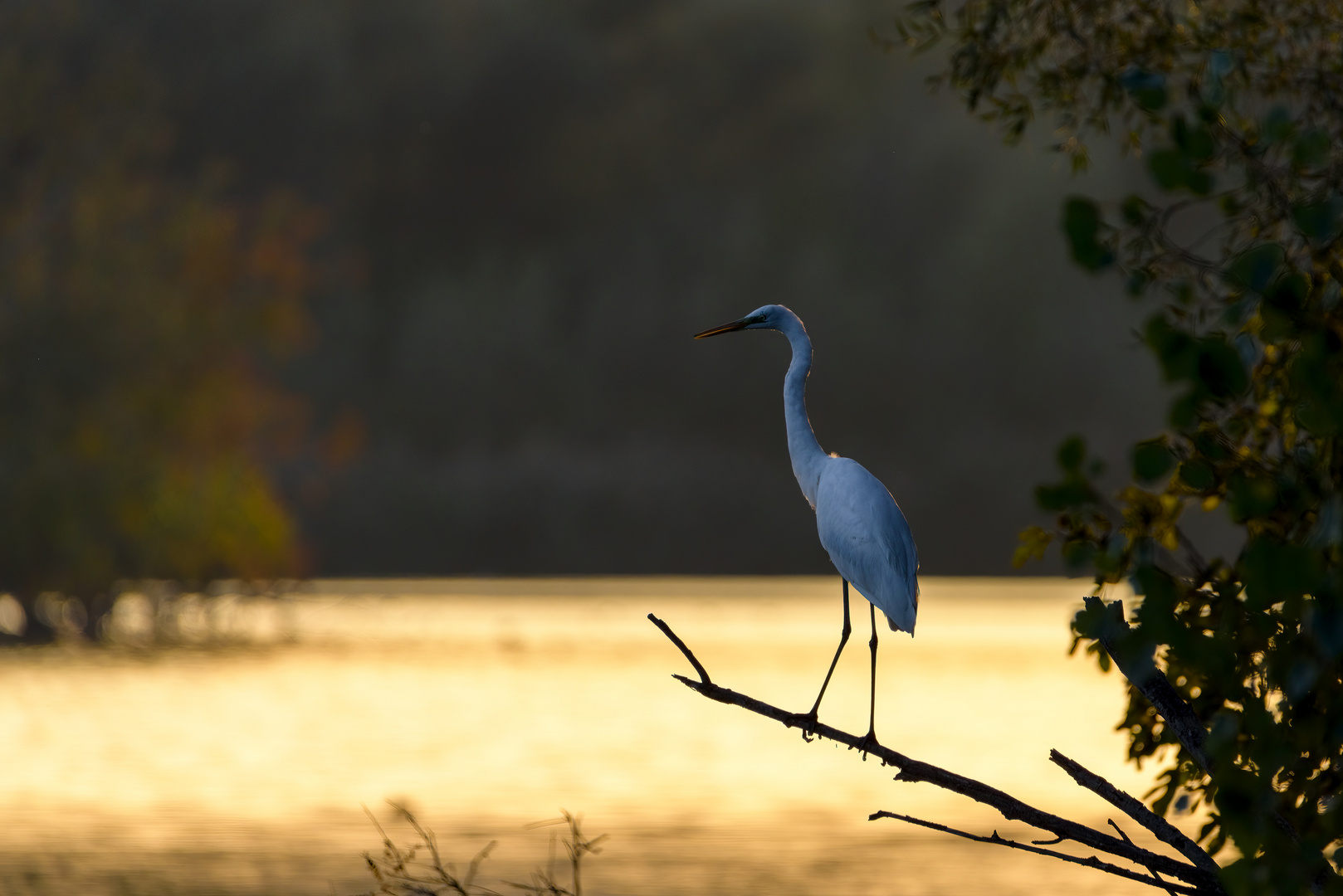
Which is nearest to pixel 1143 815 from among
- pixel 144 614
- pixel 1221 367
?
pixel 1221 367

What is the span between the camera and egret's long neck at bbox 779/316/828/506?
706 cm

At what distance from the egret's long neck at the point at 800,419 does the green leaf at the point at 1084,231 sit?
406 cm

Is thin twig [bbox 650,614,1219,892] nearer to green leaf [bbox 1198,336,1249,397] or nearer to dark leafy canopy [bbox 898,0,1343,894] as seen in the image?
dark leafy canopy [bbox 898,0,1343,894]

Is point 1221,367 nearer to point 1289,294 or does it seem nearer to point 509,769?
point 1289,294

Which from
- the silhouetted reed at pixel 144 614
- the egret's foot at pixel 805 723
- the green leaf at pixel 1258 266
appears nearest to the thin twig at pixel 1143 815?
the egret's foot at pixel 805 723

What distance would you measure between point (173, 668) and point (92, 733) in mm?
29708

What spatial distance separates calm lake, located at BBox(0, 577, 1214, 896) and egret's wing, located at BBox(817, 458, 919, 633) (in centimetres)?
163

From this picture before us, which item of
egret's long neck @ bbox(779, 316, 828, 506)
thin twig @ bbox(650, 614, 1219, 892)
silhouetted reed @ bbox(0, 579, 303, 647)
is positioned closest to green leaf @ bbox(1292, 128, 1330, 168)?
thin twig @ bbox(650, 614, 1219, 892)

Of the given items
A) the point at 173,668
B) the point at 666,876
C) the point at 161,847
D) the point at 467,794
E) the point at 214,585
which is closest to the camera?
the point at 666,876

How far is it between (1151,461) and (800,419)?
13.9ft

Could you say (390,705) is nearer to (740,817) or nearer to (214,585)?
(214,585)

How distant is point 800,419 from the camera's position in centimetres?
726

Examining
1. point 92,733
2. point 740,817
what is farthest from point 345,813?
point 92,733

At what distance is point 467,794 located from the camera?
34500mm
